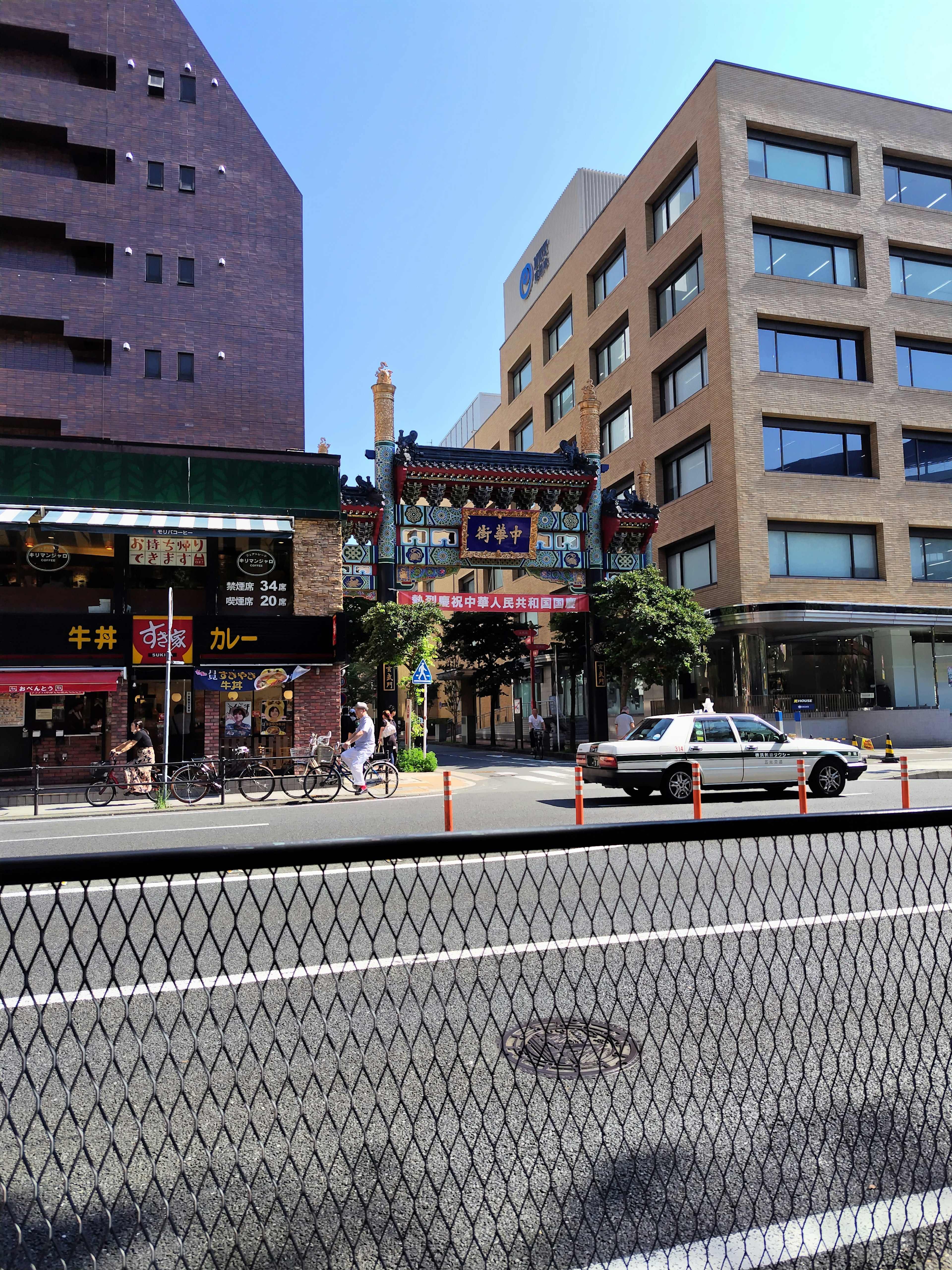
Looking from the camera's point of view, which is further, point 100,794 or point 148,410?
point 148,410

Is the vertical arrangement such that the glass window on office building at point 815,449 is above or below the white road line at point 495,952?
above

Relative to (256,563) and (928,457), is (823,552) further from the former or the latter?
(256,563)

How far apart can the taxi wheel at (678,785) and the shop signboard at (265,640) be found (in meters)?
10.7

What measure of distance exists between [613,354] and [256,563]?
Answer: 26864 millimetres

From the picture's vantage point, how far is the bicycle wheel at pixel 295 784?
1772 centimetres

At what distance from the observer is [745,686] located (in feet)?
104

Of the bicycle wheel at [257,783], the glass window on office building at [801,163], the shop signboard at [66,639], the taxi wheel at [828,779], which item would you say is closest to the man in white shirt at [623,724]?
the taxi wheel at [828,779]

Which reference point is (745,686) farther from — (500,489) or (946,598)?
(500,489)

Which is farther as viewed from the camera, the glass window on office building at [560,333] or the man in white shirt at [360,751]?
the glass window on office building at [560,333]

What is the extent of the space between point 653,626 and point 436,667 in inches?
1104

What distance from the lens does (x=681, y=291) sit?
36.3 m

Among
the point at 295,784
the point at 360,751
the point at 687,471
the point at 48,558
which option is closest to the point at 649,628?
the point at 687,471

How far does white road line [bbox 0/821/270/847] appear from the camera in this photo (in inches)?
468

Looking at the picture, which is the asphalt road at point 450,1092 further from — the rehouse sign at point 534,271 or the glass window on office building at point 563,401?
the rehouse sign at point 534,271
